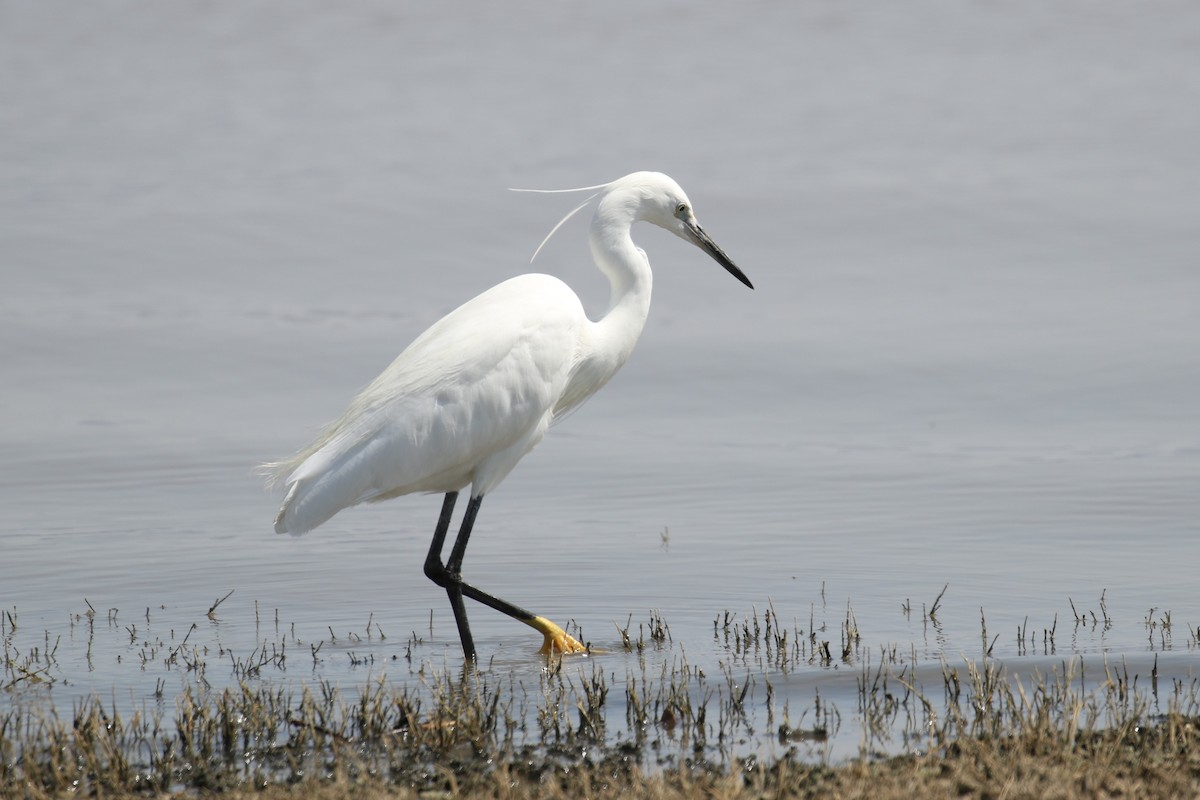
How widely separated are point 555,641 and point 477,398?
3.92ft

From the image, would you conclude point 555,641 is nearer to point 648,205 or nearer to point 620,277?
point 620,277

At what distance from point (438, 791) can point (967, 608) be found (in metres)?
4.04

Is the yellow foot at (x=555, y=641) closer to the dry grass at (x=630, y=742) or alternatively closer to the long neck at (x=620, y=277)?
the dry grass at (x=630, y=742)

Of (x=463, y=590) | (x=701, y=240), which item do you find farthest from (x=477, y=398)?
(x=701, y=240)

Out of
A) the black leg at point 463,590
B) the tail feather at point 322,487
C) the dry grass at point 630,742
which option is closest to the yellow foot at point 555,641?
the black leg at point 463,590

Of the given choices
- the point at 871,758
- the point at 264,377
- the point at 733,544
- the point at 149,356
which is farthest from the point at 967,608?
the point at 149,356

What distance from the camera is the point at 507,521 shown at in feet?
37.0

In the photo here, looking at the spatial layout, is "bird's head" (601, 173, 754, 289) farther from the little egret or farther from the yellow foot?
the yellow foot

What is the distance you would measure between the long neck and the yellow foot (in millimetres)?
1365

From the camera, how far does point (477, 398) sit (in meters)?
7.51

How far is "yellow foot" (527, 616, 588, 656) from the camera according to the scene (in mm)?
7512

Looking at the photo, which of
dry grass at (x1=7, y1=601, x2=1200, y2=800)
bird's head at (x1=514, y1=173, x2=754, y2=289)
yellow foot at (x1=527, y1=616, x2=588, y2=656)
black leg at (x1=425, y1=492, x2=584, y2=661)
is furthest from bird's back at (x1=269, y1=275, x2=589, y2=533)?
dry grass at (x1=7, y1=601, x2=1200, y2=800)

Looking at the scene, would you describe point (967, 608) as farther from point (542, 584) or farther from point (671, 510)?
point (671, 510)

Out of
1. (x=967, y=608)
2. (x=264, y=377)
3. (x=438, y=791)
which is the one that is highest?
(x=264, y=377)
